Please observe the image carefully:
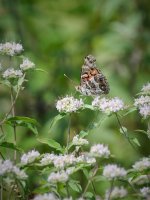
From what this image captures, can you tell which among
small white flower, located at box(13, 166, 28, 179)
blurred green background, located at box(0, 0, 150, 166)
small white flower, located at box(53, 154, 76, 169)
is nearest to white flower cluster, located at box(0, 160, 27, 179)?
small white flower, located at box(13, 166, 28, 179)

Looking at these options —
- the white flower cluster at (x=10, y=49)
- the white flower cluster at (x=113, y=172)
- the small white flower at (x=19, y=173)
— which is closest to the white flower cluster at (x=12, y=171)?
the small white flower at (x=19, y=173)

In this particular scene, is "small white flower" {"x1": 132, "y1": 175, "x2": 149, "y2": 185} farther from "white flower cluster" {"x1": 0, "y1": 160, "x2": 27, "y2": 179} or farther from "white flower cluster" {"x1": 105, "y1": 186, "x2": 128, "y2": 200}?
"white flower cluster" {"x1": 0, "y1": 160, "x2": 27, "y2": 179}

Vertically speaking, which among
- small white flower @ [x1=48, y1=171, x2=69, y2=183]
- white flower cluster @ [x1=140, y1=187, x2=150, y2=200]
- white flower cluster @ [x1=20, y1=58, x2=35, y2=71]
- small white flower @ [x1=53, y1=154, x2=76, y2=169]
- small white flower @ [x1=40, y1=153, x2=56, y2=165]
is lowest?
white flower cluster @ [x1=140, y1=187, x2=150, y2=200]

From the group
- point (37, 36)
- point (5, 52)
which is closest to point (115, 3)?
point (37, 36)

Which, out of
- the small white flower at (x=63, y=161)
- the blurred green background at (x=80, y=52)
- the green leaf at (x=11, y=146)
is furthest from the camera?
the blurred green background at (x=80, y=52)

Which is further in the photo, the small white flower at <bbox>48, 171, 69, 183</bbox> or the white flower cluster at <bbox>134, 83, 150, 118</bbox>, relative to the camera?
the white flower cluster at <bbox>134, 83, 150, 118</bbox>

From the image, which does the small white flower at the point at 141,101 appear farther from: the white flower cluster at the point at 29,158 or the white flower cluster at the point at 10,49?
the white flower cluster at the point at 10,49

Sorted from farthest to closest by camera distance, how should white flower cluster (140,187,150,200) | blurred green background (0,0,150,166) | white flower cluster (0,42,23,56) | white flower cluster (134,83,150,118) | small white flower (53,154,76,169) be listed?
blurred green background (0,0,150,166)
white flower cluster (0,42,23,56)
white flower cluster (134,83,150,118)
small white flower (53,154,76,169)
white flower cluster (140,187,150,200)
